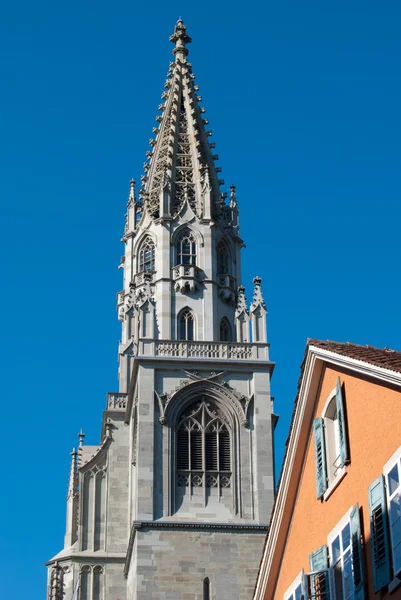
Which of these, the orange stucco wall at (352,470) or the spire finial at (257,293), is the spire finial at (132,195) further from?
the orange stucco wall at (352,470)

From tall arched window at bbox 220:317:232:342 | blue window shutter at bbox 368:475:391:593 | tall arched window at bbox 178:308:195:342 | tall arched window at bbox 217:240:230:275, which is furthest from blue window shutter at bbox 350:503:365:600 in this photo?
tall arched window at bbox 217:240:230:275

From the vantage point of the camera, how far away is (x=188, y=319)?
176 feet

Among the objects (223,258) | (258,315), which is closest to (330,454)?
(258,315)

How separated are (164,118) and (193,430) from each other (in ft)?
65.8

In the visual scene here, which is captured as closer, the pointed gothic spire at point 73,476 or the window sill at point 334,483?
the window sill at point 334,483

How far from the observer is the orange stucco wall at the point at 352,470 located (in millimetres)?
19469

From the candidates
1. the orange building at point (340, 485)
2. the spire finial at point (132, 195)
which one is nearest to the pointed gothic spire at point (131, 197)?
the spire finial at point (132, 195)

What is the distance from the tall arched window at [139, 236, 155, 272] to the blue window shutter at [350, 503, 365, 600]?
3660 centimetres

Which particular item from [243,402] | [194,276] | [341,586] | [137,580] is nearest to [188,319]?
[194,276]

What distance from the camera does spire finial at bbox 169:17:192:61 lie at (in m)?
67.6

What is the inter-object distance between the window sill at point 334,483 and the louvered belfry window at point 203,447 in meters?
26.0

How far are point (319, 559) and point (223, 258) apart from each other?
3584 centimetres

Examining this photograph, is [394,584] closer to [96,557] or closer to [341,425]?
[341,425]

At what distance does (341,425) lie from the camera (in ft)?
71.2
